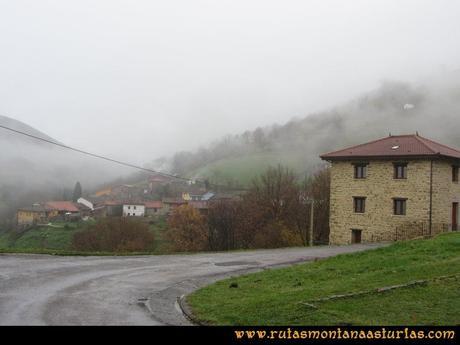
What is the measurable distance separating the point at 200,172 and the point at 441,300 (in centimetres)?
18874

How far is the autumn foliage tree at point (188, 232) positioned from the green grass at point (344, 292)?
52.8 metres

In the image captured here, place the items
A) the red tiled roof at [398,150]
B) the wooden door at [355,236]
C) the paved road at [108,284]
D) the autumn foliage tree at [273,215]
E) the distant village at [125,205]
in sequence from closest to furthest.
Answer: the paved road at [108,284], the red tiled roof at [398,150], the wooden door at [355,236], the autumn foliage tree at [273,215], the distant village at [125,205]

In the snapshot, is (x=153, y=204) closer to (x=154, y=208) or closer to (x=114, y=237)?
(x=154, y=208)

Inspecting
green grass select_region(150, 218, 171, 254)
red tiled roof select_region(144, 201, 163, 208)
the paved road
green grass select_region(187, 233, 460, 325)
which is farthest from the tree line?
red tiled roof select_region(144, 201, 163, 208)

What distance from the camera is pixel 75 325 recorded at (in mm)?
10016

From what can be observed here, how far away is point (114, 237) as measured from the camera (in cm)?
7031

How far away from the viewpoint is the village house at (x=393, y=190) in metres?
36.8

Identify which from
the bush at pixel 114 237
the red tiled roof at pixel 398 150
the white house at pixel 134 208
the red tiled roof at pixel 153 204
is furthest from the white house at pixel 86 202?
the red tiled roof at pixel 398 150

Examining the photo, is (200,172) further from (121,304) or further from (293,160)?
(121,304)

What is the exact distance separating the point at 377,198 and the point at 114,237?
1633 inches

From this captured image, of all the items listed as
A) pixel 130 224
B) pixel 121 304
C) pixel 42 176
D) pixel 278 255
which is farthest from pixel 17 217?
pixel 121 304

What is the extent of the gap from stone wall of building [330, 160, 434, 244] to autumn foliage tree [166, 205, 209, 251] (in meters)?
31.8

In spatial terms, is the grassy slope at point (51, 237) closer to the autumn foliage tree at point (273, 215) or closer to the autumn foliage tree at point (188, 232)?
the autumn foliage tree at point (188, 232)

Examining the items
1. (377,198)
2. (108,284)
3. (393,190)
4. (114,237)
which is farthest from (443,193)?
(114,237)
